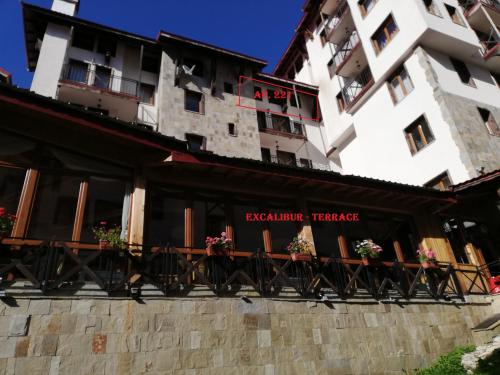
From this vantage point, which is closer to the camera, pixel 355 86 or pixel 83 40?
pixel 83 40

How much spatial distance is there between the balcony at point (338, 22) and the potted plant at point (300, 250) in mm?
19734

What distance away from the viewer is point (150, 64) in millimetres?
22422

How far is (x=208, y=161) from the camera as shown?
9.82m

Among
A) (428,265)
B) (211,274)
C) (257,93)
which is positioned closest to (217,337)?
(211,274)

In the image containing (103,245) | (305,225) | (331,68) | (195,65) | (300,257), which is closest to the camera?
(103,245)

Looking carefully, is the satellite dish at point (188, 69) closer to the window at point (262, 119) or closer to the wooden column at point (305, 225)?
the window at point (262, 119)

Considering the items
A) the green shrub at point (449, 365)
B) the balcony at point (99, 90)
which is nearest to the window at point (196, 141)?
the balcony at point (99, 90)

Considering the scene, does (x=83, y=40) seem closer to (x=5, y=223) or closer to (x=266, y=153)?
(x=266, y=153)

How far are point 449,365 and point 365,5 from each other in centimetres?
2127

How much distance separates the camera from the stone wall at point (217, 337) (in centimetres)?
644

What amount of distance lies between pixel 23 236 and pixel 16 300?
1.68 meters

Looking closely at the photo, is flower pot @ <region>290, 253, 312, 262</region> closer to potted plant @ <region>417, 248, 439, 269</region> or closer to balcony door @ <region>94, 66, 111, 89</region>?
potted plant @ <region>417, 248, 439, 269</region>

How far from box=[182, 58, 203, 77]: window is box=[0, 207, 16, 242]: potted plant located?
16.6m

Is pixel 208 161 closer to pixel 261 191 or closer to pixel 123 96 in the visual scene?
pixel 261 191
